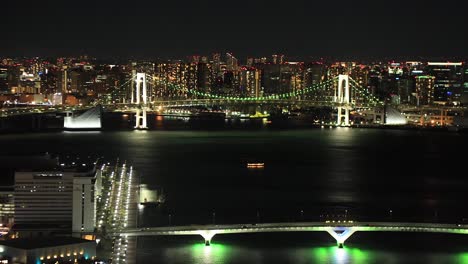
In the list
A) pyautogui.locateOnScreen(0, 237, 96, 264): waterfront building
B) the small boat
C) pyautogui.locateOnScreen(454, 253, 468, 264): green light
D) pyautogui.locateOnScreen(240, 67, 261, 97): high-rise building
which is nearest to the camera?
pyautogui.locateOnScreen(0, 237, 96, 264): waterfront building

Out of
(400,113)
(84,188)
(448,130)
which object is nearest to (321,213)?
(84,188)

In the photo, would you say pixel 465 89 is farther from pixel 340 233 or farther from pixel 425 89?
pixel 340 233

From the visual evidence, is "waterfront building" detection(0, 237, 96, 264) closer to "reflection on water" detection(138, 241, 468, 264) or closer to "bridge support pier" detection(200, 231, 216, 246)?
"reflection on water" detection(138, 241, 468, 264)

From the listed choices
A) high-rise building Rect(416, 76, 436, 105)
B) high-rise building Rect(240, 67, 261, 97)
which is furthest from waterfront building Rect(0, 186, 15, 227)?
high-rise building Rect(240, 67, 261, 97)

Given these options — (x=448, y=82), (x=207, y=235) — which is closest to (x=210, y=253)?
(x=207, y=235)

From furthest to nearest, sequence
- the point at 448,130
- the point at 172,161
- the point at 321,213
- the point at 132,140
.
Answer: the point at 448,130 → the point at 132,140 → the point at 172,161 → the point at 321,213

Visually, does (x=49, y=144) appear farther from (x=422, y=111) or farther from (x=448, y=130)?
(x=422, y=111)

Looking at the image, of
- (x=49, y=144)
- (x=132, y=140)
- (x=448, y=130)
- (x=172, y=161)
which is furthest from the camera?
(x=448, y=130)
